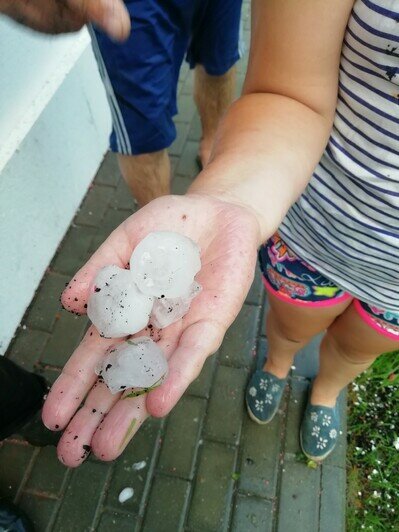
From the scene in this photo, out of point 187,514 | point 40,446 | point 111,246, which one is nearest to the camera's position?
point 111,246

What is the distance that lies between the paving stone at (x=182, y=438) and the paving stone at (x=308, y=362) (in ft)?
1.82

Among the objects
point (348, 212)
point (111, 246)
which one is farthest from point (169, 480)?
point (348, 212)

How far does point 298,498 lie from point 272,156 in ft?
5.47

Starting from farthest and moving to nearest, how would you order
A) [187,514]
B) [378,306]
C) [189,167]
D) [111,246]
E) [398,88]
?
[189,167] → [187,514] → [378,306] → [111,246] → [398,88]

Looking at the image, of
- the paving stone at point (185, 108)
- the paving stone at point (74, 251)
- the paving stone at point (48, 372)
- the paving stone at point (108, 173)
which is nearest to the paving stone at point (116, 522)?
the paving stone at point (48, 372)

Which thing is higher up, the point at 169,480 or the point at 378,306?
the point at 378,306

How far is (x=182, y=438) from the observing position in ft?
7.60

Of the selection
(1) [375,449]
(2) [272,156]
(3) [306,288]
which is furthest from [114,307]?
(1) [375,449]

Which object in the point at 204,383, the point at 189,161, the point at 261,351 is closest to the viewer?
the point at 204,383

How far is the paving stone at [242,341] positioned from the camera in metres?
2.57

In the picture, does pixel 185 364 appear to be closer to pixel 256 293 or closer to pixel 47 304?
pixel 256 293

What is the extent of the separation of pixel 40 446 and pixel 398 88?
2.18 meters

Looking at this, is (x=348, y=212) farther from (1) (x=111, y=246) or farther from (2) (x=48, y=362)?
(2) (x=48, y=362)

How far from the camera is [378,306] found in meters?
1.53
